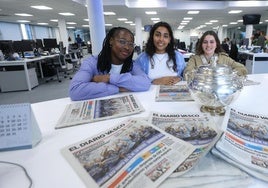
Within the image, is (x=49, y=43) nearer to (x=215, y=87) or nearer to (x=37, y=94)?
(x=37, y=94)

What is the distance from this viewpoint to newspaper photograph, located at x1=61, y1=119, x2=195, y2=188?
0.46m

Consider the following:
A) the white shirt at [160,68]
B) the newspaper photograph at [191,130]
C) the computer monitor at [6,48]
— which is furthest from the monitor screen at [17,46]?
the newspaper photograph at [191,130]

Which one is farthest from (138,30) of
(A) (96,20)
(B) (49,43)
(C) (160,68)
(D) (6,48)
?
(C) (160,68)

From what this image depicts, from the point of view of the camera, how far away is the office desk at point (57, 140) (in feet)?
1.62

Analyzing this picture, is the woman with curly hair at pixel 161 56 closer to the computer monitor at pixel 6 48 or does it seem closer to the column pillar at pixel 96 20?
the column pillar at pixel 96 20

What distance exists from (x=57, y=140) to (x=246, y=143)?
2.04ft

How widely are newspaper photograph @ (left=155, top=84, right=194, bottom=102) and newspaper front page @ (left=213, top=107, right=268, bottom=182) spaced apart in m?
0.32

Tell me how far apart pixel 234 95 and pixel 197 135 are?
306 millimetres

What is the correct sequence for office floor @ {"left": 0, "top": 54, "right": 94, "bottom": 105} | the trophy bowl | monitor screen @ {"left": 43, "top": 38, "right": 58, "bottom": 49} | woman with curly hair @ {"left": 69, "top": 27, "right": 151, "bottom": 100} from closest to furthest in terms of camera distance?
the trophy bowl, woman with curly hair @ {"left": 69, "top": 27, "right": 151, "bottom": 100}, office floor @ {"left": 0, "top": 54, "right": 94, "bottom": 105}, monitor screen @ {"left": 43, "top": 38, "right": 58, "bottom": 49}

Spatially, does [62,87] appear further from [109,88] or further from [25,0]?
[109,88]

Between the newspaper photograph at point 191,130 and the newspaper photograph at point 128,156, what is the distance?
0.02m

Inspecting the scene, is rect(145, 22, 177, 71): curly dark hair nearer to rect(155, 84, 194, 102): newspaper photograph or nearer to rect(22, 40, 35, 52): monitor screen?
rect(155, 84, 194, 102): newspaper photograph

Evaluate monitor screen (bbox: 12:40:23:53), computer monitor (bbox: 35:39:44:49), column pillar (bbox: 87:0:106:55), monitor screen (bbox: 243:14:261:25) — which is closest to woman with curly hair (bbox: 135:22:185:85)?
column pillar (bbox: 87:0:106:55)

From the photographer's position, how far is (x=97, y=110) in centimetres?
94
